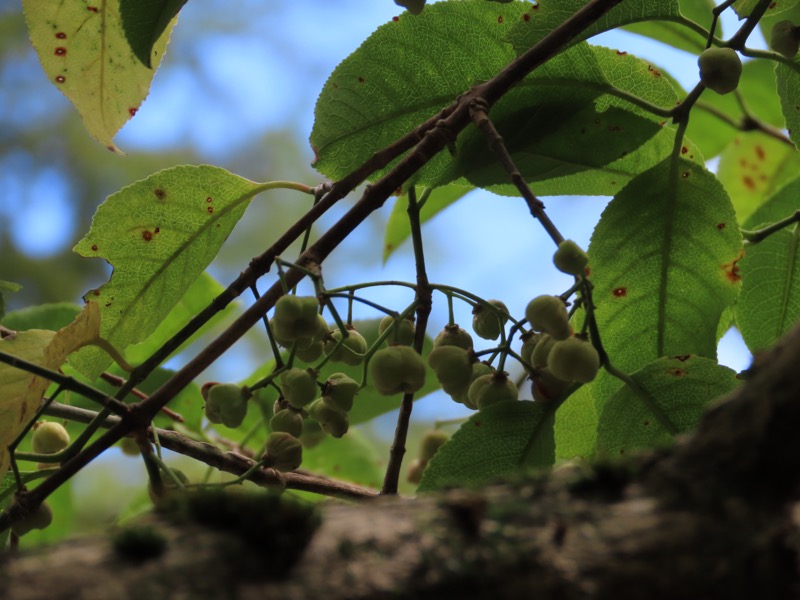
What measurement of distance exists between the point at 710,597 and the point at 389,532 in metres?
0.13

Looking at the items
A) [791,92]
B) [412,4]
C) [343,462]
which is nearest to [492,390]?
[412,4]

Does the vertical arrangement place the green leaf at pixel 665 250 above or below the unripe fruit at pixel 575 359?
above

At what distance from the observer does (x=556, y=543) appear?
367mm

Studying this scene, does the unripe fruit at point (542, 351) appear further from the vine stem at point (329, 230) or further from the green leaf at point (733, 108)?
the green leaf at point (733, 108)

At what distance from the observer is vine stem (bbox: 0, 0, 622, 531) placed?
75 cm

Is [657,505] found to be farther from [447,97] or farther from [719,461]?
[447,97]

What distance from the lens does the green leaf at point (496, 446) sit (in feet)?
2.74

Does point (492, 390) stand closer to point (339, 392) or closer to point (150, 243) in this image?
point (339, 392)

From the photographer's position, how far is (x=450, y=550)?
1.20 feet

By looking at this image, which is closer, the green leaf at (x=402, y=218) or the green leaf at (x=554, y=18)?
the green leaf at (x=554, y=18)

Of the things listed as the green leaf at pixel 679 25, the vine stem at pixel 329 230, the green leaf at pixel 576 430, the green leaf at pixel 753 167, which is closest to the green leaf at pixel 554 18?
the vine stem at pixel 329 230

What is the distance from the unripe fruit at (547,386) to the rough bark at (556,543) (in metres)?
0.41

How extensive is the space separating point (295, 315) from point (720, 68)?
44 centimetres

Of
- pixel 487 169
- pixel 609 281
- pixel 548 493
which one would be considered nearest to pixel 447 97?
pixel 487 169
